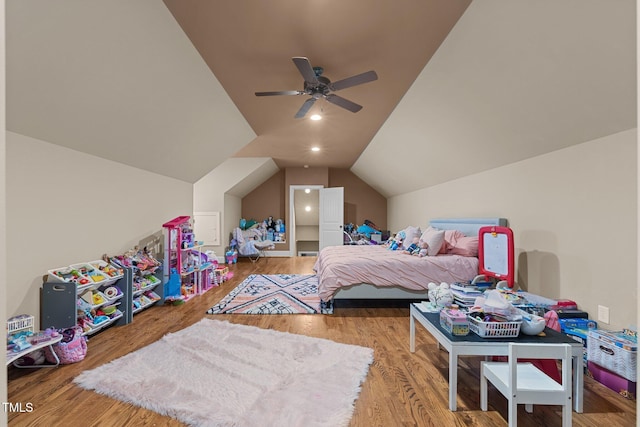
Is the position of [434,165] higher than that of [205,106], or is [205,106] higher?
[205,106]

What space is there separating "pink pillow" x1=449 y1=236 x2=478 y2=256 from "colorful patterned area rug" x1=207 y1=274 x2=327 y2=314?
6.28 feet

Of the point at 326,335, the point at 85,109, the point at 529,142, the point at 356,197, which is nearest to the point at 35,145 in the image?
the point at 85,109

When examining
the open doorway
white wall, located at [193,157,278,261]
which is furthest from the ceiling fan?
the open doorway

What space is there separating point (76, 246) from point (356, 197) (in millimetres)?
7202

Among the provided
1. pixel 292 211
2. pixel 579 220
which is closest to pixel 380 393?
pixel 579 220

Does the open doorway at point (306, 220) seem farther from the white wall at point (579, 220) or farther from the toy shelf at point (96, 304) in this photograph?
the white wall at point (579, 220)

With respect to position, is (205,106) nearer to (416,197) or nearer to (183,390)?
(183,390)

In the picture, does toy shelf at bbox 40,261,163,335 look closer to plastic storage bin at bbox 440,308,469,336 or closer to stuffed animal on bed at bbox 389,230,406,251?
plastic storage bin at bbox 440,308,469,336

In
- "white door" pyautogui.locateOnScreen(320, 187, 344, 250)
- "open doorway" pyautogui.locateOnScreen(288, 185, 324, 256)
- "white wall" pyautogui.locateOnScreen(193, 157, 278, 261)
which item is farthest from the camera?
"open doorway" pyautogui.locateOnScreen(288, 185, 324, 256)

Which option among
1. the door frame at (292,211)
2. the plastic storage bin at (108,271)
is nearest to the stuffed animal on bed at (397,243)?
the plastic storage bin at (108,271)

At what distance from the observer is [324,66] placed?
2783mm

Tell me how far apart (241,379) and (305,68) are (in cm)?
238

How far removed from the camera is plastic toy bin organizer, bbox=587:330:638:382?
1828mm

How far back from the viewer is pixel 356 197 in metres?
9.07
